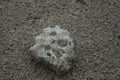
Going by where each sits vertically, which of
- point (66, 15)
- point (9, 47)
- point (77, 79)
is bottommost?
point (77, 79)

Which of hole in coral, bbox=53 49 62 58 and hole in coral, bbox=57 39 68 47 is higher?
hole in coral, bbox=57 39 68 47

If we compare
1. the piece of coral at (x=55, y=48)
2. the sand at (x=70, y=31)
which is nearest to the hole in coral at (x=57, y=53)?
the piece of coral at (x=55, y=48)

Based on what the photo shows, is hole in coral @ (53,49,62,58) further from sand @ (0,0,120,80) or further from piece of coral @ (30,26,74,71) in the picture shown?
sand @ (0,0,120,80)

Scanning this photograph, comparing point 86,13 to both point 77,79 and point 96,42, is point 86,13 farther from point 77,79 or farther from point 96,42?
point 77,79

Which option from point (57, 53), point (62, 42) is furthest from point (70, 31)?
point (57, 53)

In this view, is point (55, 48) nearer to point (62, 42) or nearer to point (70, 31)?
point (62, 42)

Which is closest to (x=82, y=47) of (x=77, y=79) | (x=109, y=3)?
(x=77, y=79)

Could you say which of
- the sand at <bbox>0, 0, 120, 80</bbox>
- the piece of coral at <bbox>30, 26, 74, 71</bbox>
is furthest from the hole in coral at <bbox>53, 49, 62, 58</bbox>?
the sand at <bbox>0, 0, 120, 80</bbox>

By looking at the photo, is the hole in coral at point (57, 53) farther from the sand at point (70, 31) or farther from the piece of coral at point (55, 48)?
the sand at point (70, 31)

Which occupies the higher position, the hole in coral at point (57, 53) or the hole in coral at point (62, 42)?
the hole in coral at point (62, 42)
